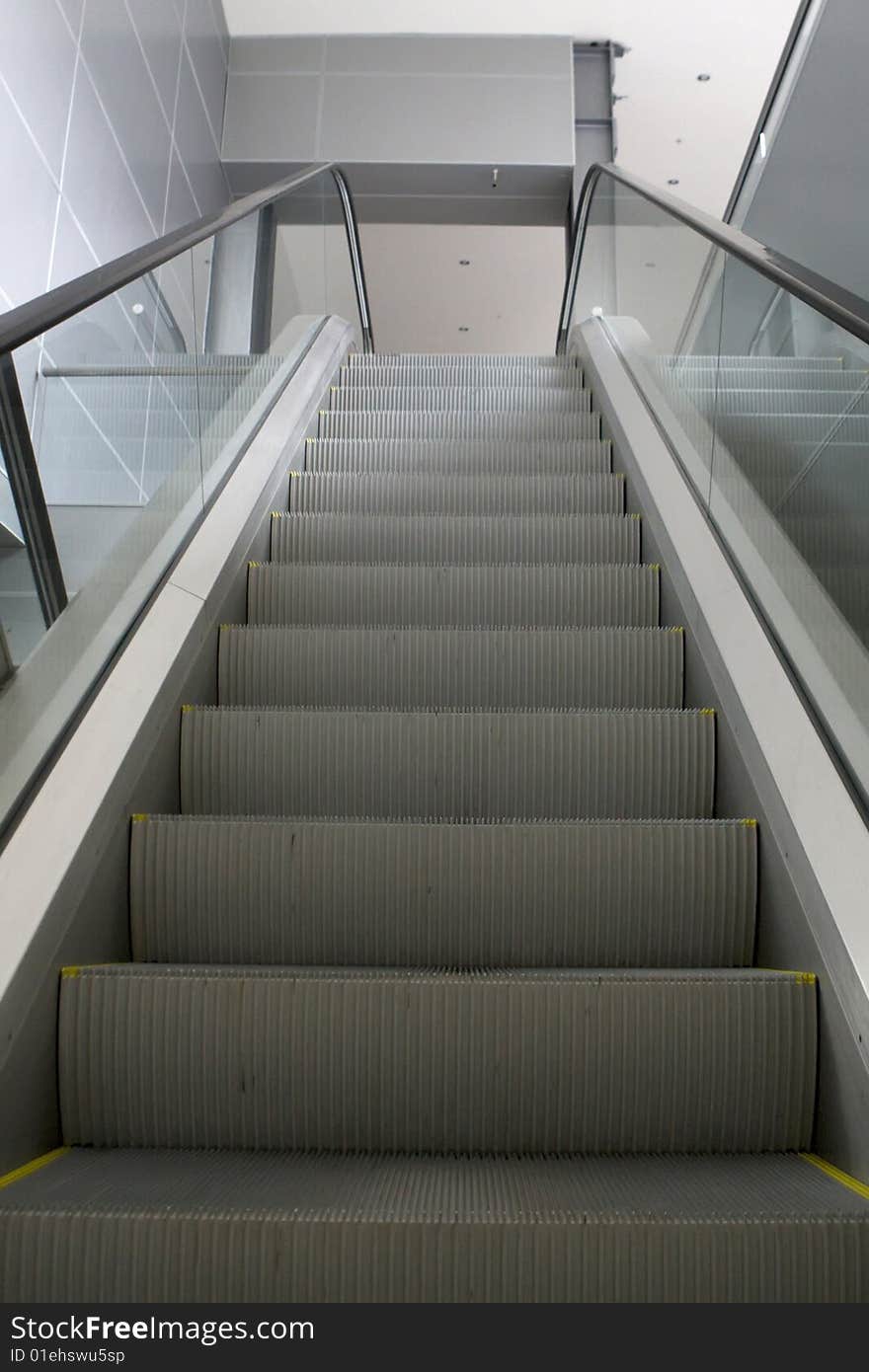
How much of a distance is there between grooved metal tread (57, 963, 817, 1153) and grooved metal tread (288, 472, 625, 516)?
7.14 ft

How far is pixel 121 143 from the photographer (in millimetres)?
6188

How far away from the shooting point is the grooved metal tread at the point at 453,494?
356 cm

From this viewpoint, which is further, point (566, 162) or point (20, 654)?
point (566, 162)

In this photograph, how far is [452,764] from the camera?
223 centimetres

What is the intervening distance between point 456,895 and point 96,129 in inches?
208

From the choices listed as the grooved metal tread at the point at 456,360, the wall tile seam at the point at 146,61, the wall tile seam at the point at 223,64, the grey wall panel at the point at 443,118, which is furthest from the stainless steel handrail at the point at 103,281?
the grey wall panel at the point at 443,118

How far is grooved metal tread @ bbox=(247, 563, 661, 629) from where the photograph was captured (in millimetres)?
2898

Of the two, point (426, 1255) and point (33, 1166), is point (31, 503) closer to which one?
point (33, 1166)

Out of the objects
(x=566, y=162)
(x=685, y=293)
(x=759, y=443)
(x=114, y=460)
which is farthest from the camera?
(x=566, y=162)

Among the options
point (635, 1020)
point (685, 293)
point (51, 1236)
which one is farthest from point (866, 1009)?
point (685, 293)

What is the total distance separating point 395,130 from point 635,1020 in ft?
28.5

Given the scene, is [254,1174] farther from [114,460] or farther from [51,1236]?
[114,460]

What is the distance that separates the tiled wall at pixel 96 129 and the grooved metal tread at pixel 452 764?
3.27 m
